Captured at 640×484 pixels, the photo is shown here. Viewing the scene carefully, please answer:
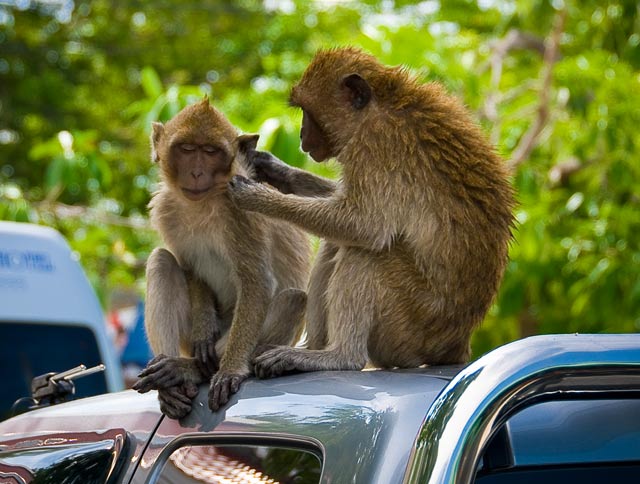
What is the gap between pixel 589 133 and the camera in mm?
8875

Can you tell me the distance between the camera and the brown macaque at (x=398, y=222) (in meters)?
3.94

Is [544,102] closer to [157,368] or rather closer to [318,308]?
[318,308]

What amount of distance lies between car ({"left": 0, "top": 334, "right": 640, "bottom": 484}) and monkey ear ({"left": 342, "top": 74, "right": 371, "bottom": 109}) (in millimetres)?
1579

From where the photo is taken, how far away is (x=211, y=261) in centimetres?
478

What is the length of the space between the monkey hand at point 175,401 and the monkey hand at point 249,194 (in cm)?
118

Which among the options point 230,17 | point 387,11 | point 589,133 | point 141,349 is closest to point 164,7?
point 230,17

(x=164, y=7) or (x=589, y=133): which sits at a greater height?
(x=164, y=7)

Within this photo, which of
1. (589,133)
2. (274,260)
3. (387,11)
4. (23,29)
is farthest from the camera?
(23,29)

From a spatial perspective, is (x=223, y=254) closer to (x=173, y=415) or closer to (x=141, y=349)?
(x=173, y=415)

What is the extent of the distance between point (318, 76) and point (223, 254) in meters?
0.80

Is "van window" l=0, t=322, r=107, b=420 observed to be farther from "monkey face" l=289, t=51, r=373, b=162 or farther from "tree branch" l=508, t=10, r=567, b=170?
"tree branch" l=508, t=10, r=567, b=170

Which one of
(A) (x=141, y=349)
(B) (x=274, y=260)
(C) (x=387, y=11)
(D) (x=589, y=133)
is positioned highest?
(C) (x=387, y=11)

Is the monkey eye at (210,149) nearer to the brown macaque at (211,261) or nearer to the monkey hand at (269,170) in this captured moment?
the brown macaque at (211,261)

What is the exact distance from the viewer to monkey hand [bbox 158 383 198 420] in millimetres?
3027
